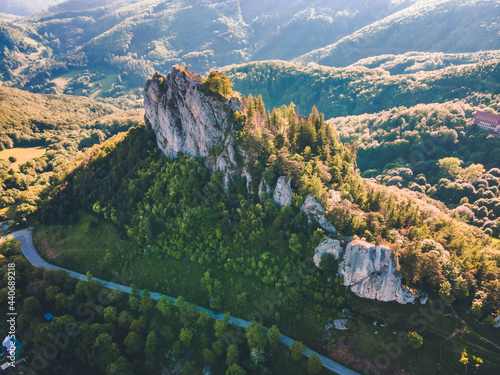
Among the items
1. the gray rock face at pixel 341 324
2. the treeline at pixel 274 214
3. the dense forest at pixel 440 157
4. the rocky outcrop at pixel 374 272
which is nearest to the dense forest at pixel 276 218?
the treeline at pixel 274 214

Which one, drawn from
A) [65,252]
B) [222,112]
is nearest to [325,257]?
[222,112]

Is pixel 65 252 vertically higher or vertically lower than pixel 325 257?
lower

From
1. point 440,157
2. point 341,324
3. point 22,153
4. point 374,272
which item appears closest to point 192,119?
point 374,272

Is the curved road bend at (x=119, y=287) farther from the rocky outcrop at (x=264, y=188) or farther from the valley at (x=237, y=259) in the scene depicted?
the rocky outcrop at (x=264, y=188)

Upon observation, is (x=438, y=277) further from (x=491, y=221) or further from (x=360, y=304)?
(x=491, y=221)

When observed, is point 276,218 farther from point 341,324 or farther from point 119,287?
point 119,287

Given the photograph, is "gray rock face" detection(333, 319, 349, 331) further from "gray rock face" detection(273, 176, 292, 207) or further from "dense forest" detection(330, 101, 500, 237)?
"dense forest" detection(330, 101, 500, 237)

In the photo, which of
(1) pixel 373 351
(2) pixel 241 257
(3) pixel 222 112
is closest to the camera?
(1) pixel 373 351
